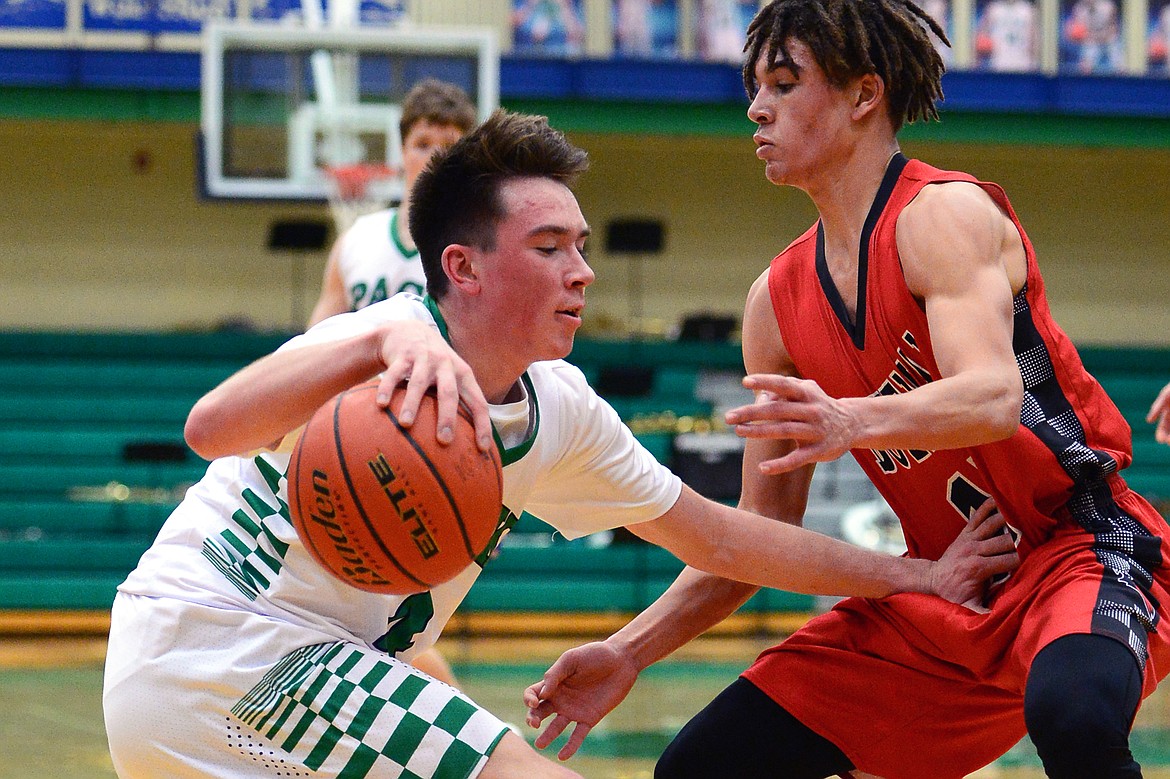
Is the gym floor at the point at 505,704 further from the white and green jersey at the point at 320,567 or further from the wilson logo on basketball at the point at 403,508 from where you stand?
the wilson logo on basketball at the point at 403,508

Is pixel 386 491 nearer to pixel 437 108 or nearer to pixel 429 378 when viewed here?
pixel 429 378

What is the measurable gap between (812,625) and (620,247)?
11959mm

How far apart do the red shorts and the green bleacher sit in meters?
7.25

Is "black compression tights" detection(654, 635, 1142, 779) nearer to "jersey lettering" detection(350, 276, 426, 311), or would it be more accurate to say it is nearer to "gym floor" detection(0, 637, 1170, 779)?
"gym floor" detection(0, 637, 1170, 779)

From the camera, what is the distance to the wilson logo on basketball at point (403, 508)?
2121 mm

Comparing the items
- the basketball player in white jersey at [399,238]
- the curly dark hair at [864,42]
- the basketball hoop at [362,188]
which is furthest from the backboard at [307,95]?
the curly dark hair at [864,42]

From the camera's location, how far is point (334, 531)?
2172mm

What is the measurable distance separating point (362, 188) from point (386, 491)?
7976mm

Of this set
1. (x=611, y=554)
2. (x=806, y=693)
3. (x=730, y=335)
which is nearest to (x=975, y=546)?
(x=806, y=693)

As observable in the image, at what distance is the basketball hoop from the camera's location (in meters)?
9.82

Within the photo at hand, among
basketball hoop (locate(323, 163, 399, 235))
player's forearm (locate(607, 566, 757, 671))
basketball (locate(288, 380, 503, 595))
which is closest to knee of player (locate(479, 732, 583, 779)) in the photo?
basketball (locate(288, 380, 503, 595))

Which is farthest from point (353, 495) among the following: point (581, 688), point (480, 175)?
point (581, 688)

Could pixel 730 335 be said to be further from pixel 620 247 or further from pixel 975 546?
pixel 975 546

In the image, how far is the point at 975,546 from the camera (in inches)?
110
